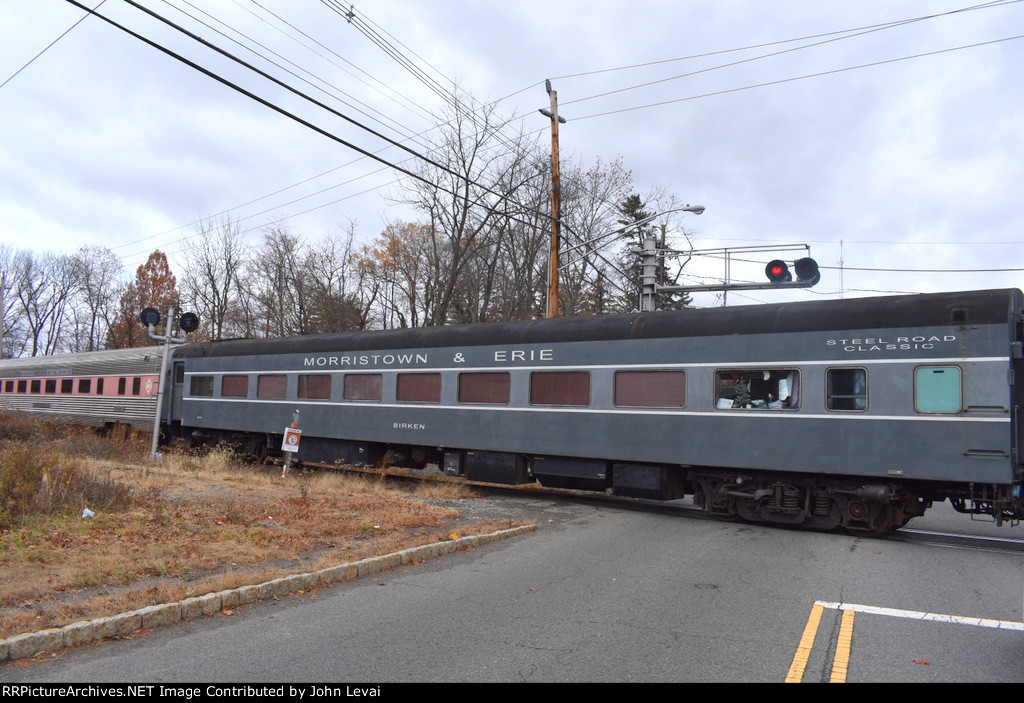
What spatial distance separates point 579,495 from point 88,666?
1094 centimetres

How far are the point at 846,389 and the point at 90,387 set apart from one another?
→ 24.8 metres

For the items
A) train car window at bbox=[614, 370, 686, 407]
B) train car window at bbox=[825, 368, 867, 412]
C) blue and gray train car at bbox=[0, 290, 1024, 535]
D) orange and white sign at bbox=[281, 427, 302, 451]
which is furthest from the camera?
orange and white sign at bbox=[281, 427, 302, 451]

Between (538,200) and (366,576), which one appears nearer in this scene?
(366,576)

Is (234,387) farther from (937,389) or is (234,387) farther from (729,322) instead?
(937,389)

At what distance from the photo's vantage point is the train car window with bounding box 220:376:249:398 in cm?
1878

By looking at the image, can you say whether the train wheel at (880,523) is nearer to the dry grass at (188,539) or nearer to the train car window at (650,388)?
the train car window at (650,388)

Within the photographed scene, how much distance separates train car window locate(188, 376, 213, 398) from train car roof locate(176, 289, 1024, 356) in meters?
5.33

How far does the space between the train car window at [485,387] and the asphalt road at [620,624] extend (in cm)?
464

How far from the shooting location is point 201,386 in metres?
20.3

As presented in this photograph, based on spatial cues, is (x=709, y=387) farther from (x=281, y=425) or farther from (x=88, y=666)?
(x=281, y=425)

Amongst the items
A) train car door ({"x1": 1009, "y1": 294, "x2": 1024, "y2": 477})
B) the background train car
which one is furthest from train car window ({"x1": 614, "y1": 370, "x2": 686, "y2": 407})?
the background train car

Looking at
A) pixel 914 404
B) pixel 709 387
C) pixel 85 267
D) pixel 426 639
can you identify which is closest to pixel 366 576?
pixel 426 639

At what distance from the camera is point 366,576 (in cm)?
725

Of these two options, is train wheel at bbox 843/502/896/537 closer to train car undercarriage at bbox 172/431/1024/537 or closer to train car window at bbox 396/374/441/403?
train car undercarriage at bbox 172/431/1024/537
